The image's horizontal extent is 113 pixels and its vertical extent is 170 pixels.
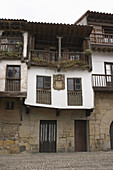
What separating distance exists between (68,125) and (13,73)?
510 cm

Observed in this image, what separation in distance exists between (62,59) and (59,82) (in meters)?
1.71

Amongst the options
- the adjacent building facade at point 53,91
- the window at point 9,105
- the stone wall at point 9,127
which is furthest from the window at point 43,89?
the window at point 9,105

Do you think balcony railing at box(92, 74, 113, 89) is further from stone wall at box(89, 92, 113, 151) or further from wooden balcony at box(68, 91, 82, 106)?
wooden balcony at box(68, 91, 82, 106)

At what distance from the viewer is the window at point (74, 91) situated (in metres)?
12.2

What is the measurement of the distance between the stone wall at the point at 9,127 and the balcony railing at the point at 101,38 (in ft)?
23.9

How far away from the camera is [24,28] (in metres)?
13.1

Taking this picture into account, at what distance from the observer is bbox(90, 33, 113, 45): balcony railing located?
13.9 m

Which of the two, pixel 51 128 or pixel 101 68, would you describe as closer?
pixel 51 128

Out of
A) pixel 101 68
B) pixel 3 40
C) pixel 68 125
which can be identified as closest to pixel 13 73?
pixel 3 40

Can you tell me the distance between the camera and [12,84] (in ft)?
37.9

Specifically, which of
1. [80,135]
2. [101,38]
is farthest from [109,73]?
[80,135]

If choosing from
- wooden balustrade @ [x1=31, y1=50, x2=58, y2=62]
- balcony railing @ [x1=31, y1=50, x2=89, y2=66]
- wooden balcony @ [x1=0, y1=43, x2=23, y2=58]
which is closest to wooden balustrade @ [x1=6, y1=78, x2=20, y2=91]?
wooden balcony @ [x1=0, y1=43, x2=23, y2=58]

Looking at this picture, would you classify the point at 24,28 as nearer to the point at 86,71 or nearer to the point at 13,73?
the point at 13,73

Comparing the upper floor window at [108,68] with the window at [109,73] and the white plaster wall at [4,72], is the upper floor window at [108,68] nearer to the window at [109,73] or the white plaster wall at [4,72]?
the window at [109,73]
